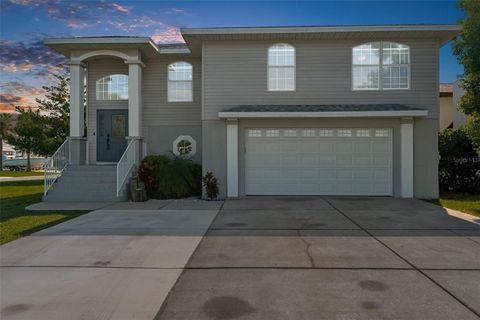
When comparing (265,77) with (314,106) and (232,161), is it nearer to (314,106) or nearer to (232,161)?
(314,106)

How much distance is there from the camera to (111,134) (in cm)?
1385

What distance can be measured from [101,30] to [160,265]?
39.2 ft

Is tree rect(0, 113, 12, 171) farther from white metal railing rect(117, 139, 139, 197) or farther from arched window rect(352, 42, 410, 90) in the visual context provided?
arched window rect(352, 42, 410, 90)

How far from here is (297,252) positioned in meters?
5.44

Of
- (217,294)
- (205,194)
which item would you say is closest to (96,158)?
(205,194)

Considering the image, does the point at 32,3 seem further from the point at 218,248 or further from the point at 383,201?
the point at 383,201

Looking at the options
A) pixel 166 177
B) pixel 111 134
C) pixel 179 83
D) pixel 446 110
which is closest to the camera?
pixel 166 177

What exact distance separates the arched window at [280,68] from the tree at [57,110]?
17337 millimetres

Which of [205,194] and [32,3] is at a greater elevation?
[32,3]

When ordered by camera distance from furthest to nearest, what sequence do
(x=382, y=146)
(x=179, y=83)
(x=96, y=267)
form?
(x=179, y=83) < (x=382, y=146) < (x=96, y=267)

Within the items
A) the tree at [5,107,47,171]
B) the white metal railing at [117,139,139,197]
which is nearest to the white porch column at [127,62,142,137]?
the white metal railing at [117,139,139,197]

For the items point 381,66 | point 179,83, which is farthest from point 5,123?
point 381,66

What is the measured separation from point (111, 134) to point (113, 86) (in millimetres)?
1898

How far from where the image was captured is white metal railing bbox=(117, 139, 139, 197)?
11.4 m
